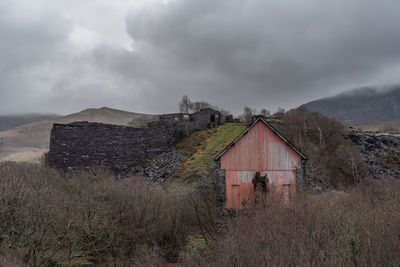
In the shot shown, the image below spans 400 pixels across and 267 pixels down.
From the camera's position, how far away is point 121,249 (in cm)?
1255

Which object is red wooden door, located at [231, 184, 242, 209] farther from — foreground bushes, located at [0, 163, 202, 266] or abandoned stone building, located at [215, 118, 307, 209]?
foreground bushes, located at [0, 163, 202, 266]

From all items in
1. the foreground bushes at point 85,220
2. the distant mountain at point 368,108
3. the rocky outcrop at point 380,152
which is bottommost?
the foreground bushes at point 85,220

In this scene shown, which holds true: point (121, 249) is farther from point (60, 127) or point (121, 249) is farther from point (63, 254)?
point (60, 127)

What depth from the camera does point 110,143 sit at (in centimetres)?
2673

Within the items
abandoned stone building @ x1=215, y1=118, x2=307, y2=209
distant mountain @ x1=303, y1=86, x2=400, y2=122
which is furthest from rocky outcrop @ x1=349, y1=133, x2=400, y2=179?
distant mountain @ x1=303, y1=86, x2=400, y2=122

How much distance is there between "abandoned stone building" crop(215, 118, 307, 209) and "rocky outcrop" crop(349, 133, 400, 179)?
14.8m

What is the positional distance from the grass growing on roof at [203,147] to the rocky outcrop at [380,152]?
505 inches

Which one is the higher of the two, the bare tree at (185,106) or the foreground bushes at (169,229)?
the bare tree at (185,106)

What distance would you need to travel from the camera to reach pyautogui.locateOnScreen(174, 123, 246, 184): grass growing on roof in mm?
22844

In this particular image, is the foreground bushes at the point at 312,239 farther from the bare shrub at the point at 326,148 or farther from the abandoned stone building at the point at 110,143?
the abandoned stone building at the point at 110,143


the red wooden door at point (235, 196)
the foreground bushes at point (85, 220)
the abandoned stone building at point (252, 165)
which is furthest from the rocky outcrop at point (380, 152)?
the foreground bushes at point (85, 220)

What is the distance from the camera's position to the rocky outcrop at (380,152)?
28.1 m

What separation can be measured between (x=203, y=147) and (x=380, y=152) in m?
19.1

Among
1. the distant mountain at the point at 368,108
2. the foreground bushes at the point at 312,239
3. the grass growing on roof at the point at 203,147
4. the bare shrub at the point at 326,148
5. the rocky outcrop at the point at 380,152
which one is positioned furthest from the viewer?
the distant mountain at the point at 368,108
